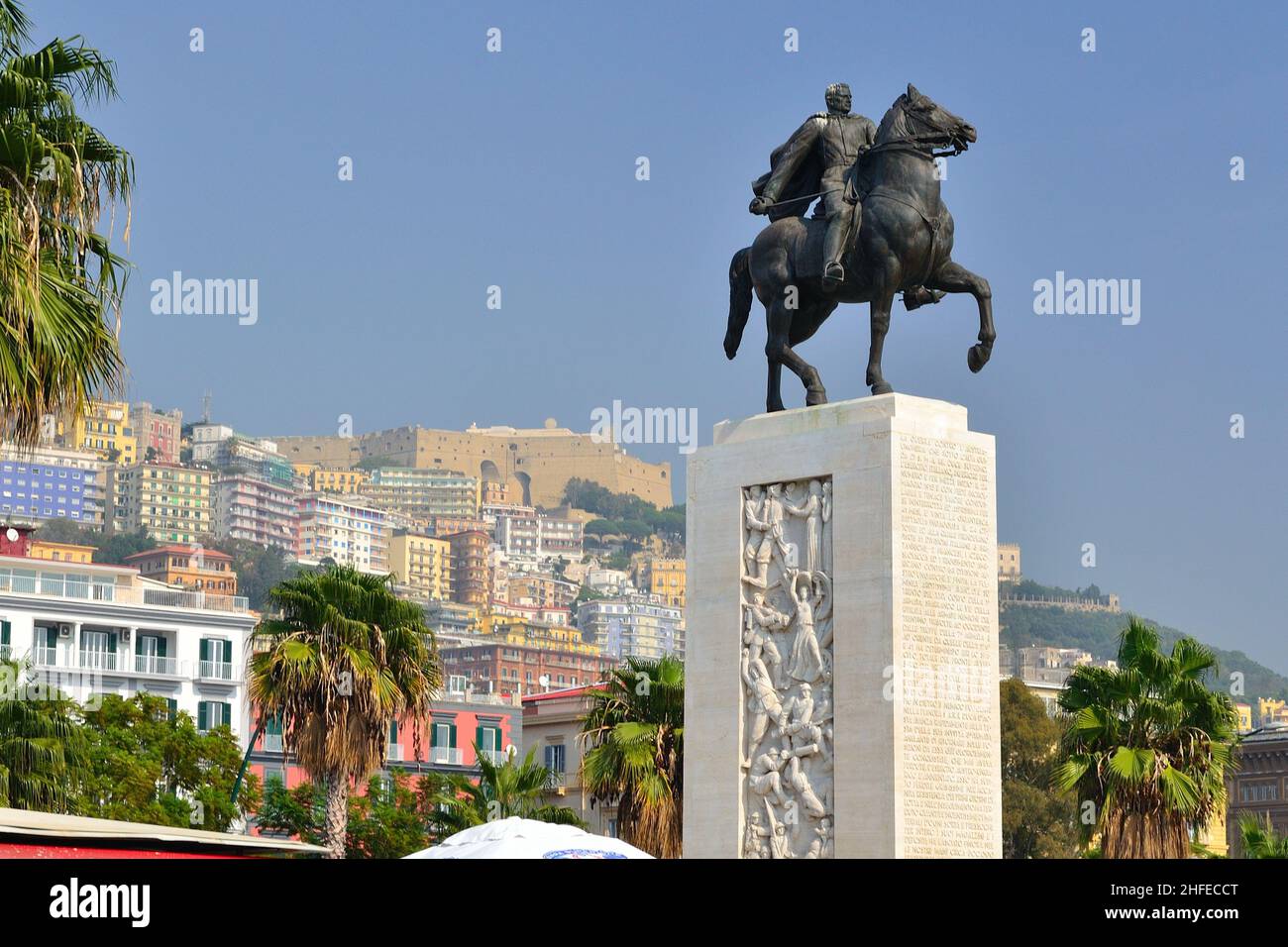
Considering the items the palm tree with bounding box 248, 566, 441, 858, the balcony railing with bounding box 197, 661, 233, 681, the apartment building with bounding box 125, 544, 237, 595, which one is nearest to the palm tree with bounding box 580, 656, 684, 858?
→ the palm tree with bounding box 248, 566, 441, 858

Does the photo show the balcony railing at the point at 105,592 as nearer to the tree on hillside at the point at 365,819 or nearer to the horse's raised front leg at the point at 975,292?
the tree on hillside at the point at 365,819

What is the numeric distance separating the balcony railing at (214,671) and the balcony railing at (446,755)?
10.2 metres

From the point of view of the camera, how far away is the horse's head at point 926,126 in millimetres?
21547

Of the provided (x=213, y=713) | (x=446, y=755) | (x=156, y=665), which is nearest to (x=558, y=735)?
(x=213, y=713)

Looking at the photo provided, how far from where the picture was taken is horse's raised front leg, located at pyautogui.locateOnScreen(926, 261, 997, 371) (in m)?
22.1

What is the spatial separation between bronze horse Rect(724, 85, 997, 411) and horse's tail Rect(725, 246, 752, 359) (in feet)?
1.73

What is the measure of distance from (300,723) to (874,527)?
65.2 ft

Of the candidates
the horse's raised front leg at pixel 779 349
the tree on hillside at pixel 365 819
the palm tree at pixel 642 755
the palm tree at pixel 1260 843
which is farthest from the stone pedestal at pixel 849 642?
the tree on hillside at pixel 365 819

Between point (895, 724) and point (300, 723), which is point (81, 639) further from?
point (895, 724)

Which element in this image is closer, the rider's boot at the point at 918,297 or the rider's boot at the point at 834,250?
the rider's boot at the point at 834,250
